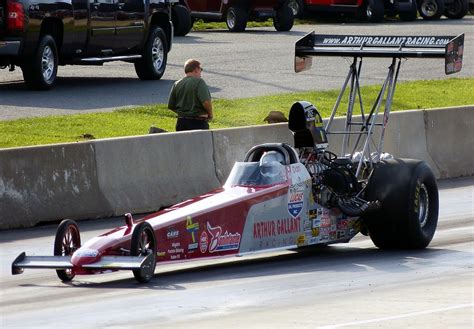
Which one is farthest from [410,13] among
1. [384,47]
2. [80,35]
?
[384,47]

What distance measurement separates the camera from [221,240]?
37.8 ft

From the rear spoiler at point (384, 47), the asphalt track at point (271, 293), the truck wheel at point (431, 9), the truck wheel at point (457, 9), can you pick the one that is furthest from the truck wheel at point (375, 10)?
the asphalt track at point (271, 293)

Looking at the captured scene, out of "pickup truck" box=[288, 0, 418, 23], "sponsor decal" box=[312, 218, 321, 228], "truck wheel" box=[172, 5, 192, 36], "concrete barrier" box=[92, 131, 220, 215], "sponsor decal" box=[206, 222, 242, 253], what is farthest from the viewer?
"pickup truck" box=[288, 0, 418, 23]

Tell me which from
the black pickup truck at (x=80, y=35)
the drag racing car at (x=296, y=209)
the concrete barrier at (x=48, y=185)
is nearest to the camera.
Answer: the drag racing car at (x=296, y=209)

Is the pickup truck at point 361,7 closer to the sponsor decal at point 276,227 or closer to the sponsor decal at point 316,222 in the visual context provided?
the sponsor decal at point 316,222

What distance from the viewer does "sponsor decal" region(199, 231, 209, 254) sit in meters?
11.4

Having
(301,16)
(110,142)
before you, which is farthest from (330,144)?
(301,16)

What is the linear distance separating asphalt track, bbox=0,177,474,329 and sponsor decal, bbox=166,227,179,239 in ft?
1.24

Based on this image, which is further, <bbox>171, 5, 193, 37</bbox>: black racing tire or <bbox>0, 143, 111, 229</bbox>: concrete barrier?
<bbox>171, 5, 193, 37</bbox>: black racing tire

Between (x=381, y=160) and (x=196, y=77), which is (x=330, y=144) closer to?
(x=196, y=77)

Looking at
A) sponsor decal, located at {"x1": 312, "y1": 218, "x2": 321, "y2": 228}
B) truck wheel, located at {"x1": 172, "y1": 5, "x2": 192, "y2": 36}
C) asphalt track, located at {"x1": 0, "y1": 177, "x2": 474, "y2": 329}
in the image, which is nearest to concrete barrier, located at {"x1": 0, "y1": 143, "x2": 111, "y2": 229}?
asphalt track, located at {"x1": 0, "y1": 177, "x2": 474, "y2": 329}

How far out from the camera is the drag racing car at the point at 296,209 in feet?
35.9

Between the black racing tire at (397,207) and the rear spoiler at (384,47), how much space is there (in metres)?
1.10

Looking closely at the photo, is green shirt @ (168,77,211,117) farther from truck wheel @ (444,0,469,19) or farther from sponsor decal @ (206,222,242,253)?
truck wheel @ (444,0,469,19)
